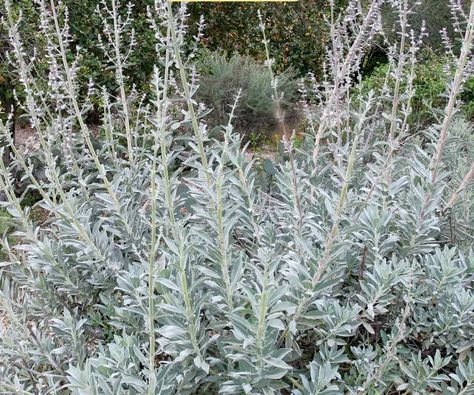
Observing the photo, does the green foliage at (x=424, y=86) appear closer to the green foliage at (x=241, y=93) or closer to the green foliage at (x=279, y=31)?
the green foliage at (x=241, y=93)

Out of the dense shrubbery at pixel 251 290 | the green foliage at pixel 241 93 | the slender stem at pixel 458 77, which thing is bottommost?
the green foliage at pixel 241 93

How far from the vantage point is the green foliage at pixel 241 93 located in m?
6.82

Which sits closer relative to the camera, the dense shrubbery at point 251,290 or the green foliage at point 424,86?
the dense shrubbery at point 251,290

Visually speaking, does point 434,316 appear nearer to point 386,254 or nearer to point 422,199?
point 386,254

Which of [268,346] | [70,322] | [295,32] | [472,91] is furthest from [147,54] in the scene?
[268,346]

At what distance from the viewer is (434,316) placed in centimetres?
183

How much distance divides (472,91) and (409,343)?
20.4 ft

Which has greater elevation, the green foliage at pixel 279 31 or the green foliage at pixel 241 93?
the green foliage at pixel 279 31

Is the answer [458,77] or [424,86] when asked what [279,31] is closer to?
[424,86]

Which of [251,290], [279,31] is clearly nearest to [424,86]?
[279,31]

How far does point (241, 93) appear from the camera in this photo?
22.6 ft

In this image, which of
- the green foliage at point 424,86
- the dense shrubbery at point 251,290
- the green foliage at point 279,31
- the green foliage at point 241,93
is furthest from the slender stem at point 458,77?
the green foliage at point 279,31

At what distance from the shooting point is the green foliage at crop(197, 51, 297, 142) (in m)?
6.82

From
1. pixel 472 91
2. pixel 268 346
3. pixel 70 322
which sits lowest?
pixel 472 91
